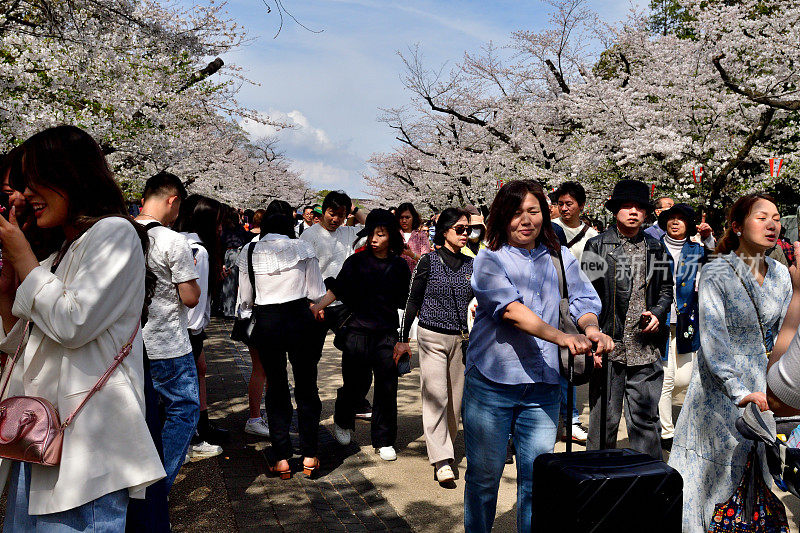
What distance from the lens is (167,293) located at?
4.27 meters

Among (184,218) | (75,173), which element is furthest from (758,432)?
(184,218)

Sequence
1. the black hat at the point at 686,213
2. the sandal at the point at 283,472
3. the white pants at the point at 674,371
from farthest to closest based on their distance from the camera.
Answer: the black hat at the point at 686,213, the white pants at the point at 674,371, the sandal at the point at 283,472

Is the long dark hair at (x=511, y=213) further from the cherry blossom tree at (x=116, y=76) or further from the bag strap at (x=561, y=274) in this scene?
the cherry blossom tree at (x=116, y=76)

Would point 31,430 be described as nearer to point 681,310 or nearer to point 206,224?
point 206,224

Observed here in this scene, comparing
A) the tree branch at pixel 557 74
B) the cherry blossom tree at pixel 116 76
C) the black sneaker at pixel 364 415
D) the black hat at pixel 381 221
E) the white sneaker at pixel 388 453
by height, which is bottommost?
the black sneaker at pixel 364 415

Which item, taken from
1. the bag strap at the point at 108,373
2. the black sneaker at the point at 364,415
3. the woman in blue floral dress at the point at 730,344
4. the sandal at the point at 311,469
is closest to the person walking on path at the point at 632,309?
the woman in blue floral dress at the point at 730,344

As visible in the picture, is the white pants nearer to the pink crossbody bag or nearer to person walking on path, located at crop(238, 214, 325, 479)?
person walking on path, located at crop(238, 214, 325, 479)

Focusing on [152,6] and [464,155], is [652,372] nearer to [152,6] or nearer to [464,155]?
[152,6]

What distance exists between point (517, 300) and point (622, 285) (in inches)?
78.3

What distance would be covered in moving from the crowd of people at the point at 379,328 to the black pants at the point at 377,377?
2cm

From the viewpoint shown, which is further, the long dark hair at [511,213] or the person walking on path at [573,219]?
the person walking on path at [573,219]

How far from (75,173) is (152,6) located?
43.3 feet

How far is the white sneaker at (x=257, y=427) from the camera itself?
19.9ft

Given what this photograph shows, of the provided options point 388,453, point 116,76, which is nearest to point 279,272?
point 388,453
